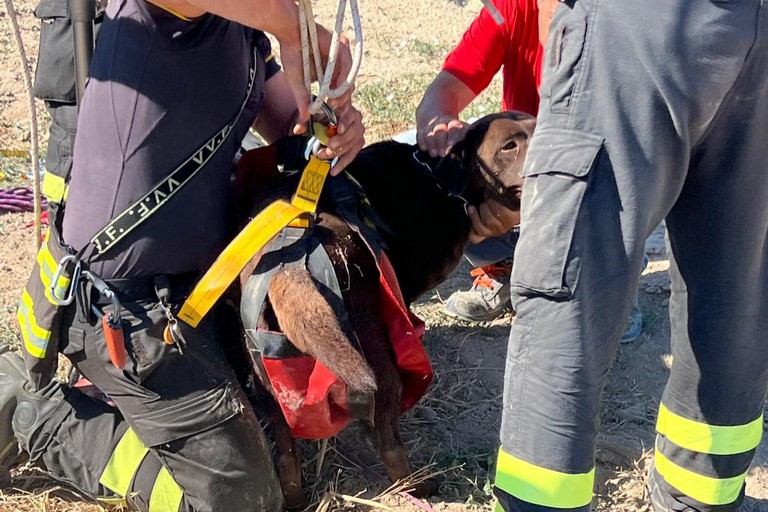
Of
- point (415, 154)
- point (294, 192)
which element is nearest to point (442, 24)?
point (415, 154)

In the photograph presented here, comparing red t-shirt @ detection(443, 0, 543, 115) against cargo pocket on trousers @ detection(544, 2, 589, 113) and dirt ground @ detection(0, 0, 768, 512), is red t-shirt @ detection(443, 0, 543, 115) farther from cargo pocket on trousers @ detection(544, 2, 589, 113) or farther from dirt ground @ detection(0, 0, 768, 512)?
cargo pocket on trousers @ detection(544, 2, 589, 113)

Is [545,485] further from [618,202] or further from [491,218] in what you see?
[491,218]

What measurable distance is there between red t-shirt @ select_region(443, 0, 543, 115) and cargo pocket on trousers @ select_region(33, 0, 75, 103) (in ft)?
4.88

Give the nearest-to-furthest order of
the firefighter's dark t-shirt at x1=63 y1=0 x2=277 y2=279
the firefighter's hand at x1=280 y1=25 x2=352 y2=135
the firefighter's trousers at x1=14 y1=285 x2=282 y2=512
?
the firefighter's hand at x1=280 y1=25 x2=352 y2=135, the firefighter's dark t-shirt at x1=63 y1=0 x2=277 y2=279, the firefighter's trousers at x1=14 y1=285 x2=282 y2=512

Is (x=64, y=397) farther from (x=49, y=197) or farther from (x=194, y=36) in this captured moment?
(x=194, y=36)

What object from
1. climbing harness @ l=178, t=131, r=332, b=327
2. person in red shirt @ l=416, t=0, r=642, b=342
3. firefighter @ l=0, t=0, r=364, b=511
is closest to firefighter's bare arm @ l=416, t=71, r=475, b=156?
person in red shirt @ l=416, t=0, r=642, b=342

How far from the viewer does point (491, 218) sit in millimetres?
3055

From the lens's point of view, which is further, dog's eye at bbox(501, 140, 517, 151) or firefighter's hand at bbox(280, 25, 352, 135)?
dog's eye at bbox(501, 140, 517, 151)

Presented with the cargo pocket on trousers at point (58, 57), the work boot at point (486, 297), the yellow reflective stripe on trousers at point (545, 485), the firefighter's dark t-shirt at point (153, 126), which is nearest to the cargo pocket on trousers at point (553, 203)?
the yellow reflective stripe on trousers at point (545, 485)

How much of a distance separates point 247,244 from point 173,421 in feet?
1.90

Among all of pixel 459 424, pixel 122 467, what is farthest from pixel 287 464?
pixel 459 424

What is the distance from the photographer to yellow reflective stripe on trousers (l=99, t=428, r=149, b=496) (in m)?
2.54

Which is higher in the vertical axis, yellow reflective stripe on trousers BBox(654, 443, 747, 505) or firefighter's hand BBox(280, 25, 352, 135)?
firefighter's hand BBox(280, 25, 352, 135)

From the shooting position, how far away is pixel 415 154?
124 inches
